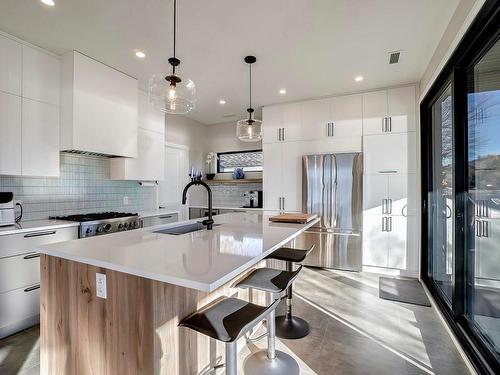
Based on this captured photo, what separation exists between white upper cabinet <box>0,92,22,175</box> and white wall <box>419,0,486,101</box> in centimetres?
394

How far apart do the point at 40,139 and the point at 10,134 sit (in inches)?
10.4

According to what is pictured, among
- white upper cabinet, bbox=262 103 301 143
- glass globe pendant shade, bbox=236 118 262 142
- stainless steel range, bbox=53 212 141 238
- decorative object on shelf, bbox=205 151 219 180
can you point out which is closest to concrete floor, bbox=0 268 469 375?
stainless steel range, bbox=53 212 141 238

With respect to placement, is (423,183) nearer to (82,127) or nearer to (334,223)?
(334,223)

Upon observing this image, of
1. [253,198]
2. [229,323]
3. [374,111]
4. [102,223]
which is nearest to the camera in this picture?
[229,323]

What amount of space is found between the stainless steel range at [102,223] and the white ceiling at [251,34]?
1.86 meters

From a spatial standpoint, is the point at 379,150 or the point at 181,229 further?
the point at 379,150

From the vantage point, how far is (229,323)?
46.0 inches

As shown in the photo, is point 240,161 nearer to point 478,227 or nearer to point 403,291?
point 403,291

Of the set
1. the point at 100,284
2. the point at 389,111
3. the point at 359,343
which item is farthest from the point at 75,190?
the point at 389,111

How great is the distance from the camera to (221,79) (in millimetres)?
3551

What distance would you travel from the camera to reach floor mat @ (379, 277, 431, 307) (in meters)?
2.95

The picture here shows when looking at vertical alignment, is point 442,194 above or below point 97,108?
below

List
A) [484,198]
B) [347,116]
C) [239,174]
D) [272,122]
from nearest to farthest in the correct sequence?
[484,198] < [347,116] < [272,122] < [239,174]

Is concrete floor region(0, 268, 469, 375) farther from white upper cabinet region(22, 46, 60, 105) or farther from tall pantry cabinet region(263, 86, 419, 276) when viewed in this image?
white upper cabinet region(22, 46, 60, 105)
